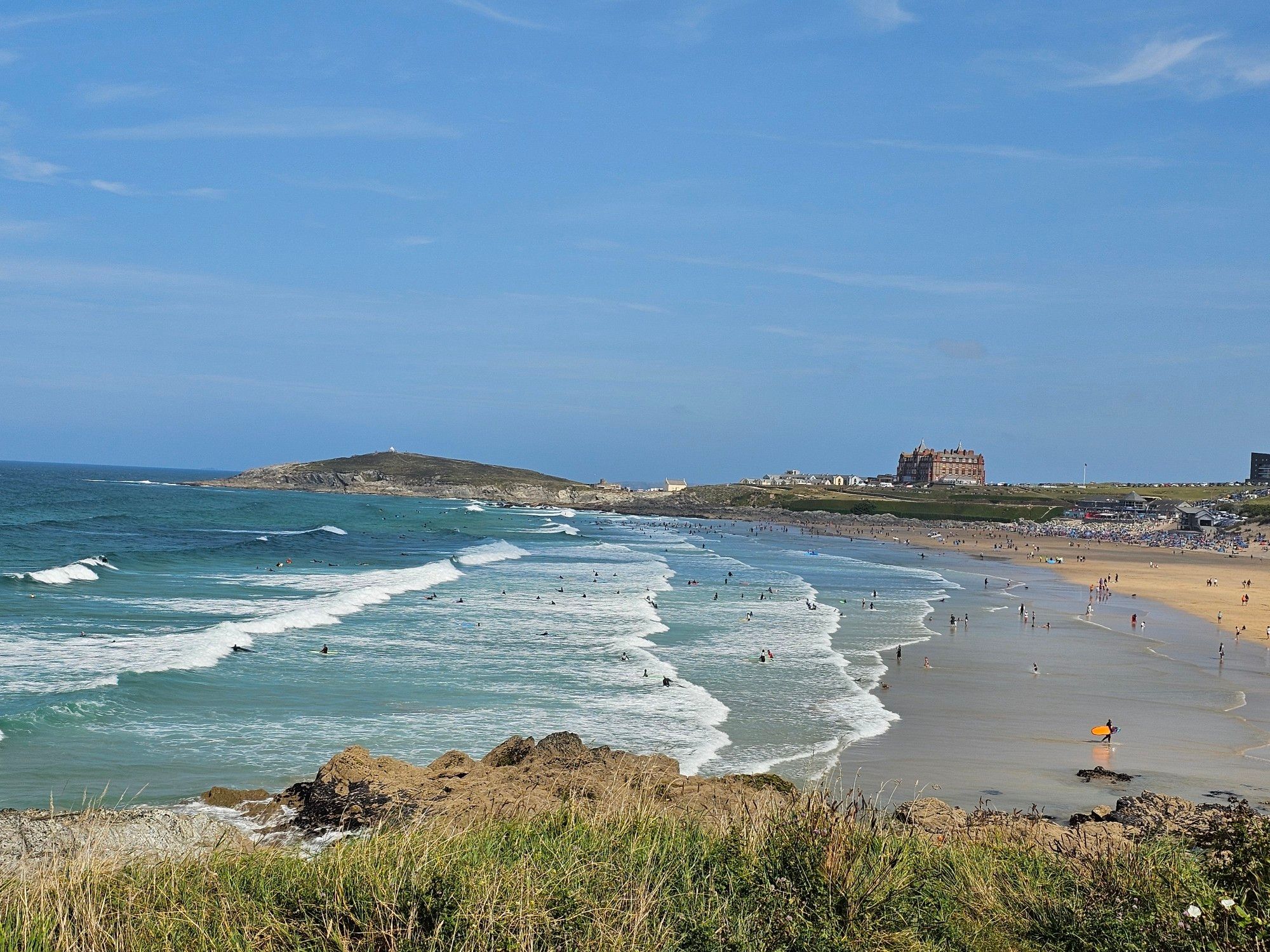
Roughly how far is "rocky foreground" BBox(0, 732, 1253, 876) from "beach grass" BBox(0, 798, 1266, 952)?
85.0 inches

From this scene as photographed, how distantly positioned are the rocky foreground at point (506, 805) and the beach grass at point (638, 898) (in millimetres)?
2160

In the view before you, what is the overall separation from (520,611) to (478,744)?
1982 centimetres

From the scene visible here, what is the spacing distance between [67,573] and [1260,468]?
18284 cm

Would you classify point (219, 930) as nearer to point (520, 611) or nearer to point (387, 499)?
point (520, 611)

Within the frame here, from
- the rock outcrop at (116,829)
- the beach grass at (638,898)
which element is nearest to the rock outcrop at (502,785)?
the rock outcrop at (116,829)

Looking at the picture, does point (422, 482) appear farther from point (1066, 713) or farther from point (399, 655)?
point (1066, 713)

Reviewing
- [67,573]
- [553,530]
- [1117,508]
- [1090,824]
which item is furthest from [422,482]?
[1090,824]

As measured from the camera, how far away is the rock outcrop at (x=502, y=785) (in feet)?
37.0

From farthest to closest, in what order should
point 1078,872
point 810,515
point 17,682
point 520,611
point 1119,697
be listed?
point 810,515 < point 520,611 < point 1119,697 < point 17,682 < point 1078,872

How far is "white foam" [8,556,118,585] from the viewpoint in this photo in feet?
135

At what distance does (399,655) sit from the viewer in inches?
1139

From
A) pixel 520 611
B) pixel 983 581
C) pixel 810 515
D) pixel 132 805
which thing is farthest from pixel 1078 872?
pixel 810 515

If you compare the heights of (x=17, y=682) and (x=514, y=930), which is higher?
(x=514, y=930)

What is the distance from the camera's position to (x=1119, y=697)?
26.1 meters
